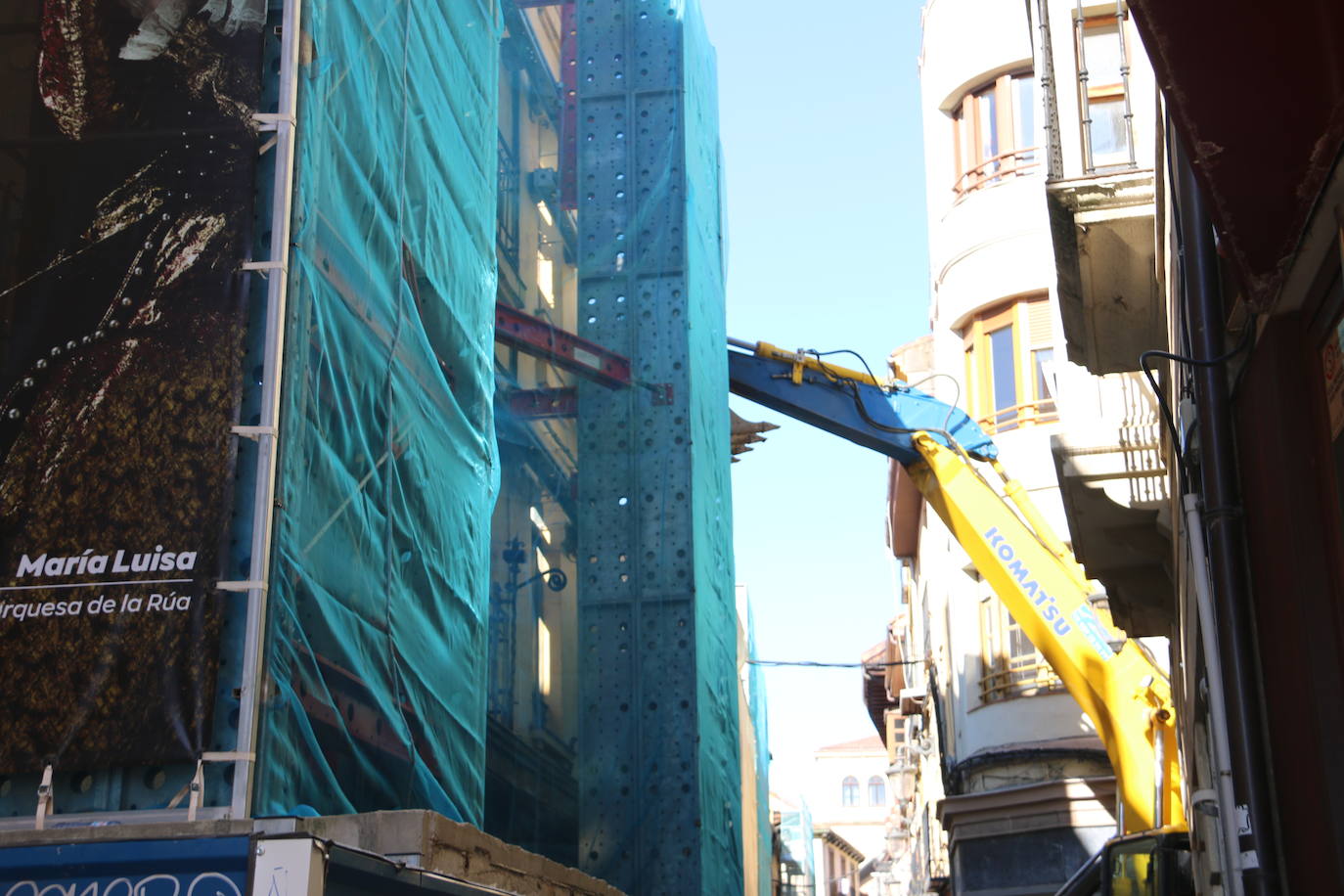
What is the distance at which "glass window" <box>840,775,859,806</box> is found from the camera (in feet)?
372

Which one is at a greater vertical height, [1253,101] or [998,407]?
[998,407]

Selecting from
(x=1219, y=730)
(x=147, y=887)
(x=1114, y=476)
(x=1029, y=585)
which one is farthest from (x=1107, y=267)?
(x=1029, y=585)

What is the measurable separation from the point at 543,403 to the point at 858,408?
4406 mm

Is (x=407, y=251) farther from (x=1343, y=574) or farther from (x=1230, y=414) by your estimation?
(x=1343, y=574)

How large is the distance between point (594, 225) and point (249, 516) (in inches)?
419

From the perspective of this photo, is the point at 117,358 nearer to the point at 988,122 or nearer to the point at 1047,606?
the point at 1047,606

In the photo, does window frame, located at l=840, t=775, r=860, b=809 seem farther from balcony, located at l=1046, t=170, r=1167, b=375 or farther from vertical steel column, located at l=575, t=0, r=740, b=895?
balcony, located at l=1046, t=170, r=1167, b=375

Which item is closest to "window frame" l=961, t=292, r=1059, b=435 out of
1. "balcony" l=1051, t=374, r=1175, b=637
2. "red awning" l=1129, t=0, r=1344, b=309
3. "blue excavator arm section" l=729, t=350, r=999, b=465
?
"blue excavator arm section" l=729, t=350, r=999, b=465

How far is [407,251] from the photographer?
9.98 meters

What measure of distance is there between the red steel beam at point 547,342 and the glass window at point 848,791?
100363mm

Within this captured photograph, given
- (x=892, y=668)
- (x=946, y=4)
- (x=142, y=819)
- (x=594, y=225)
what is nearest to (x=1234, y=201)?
(x=142, y=819)

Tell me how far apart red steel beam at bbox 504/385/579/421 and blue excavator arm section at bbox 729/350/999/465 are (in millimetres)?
4162

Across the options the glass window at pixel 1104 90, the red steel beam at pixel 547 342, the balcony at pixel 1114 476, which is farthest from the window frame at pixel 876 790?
the glass window at pixel 1104 90

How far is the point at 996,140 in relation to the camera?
2262 centimetres
